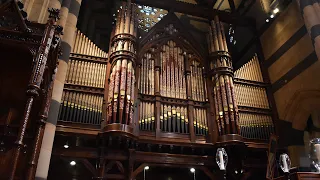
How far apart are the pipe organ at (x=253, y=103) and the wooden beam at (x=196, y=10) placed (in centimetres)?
208

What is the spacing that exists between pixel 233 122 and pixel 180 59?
10.3 feet

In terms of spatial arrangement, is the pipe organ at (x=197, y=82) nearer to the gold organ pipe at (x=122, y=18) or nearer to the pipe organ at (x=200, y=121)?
the pipe organ at (x=200, y=121)

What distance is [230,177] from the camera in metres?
9.10

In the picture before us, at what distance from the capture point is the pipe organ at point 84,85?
326 inches

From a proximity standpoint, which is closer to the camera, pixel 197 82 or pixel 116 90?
pixel 116 90

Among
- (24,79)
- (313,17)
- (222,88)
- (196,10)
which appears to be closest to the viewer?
(24,79)

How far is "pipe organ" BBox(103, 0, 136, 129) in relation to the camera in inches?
319

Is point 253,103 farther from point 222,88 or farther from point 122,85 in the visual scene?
point 122,85

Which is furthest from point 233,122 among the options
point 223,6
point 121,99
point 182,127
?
point 223,6

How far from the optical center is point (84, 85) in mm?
8773

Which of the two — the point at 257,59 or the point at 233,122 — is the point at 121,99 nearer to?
the point at 233,122

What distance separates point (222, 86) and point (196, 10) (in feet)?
12.5

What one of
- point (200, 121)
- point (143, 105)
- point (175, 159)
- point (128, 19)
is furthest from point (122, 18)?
point (175, 159)

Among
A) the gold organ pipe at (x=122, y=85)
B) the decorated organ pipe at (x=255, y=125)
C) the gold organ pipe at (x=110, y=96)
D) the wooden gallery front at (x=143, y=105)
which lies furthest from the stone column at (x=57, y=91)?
the decorated organ pipe at (x=255, y=125)
